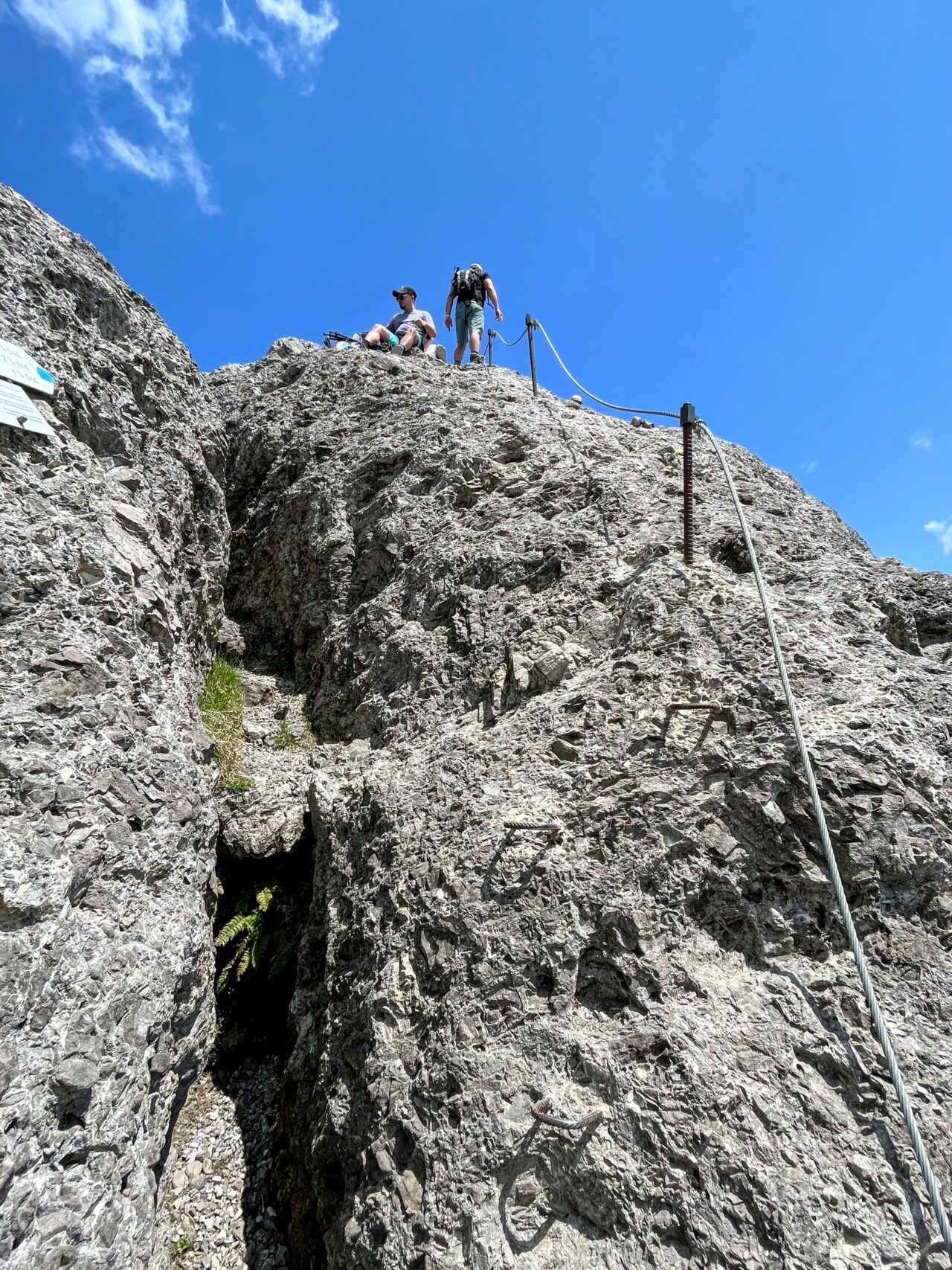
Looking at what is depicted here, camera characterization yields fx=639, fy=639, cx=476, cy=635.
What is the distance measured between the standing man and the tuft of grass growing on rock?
8149 millimetres

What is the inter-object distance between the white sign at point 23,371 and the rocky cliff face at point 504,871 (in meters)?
0.32

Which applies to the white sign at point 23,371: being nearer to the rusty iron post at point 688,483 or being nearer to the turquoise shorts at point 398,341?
the rusty iron post at point 688,483

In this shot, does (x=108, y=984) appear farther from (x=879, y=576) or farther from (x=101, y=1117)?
(x=879, y=576)

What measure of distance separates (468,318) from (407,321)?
4.74 feet

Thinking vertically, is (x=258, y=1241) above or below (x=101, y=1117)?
below

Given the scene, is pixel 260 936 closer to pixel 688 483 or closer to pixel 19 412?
pixel 19 412

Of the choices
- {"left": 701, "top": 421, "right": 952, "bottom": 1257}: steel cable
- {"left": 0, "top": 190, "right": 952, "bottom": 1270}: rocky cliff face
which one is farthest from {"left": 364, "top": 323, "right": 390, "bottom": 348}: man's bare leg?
{"left": 701, "top": 421, "right": 952, "bottom": 1257}: steel cable

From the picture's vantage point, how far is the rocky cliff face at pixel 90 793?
3.81 m

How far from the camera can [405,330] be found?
1368 centimetres

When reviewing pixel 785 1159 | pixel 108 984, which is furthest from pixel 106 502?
pixel 785 1159

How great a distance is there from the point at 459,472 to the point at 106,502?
4338 mm

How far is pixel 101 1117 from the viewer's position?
4.06m

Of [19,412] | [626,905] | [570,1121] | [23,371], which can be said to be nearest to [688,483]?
[626,905]

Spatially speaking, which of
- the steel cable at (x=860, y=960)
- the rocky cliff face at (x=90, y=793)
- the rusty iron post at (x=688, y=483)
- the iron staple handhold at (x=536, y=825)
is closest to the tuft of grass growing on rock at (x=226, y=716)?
the rocky cliff face at (x=90, y=793)
